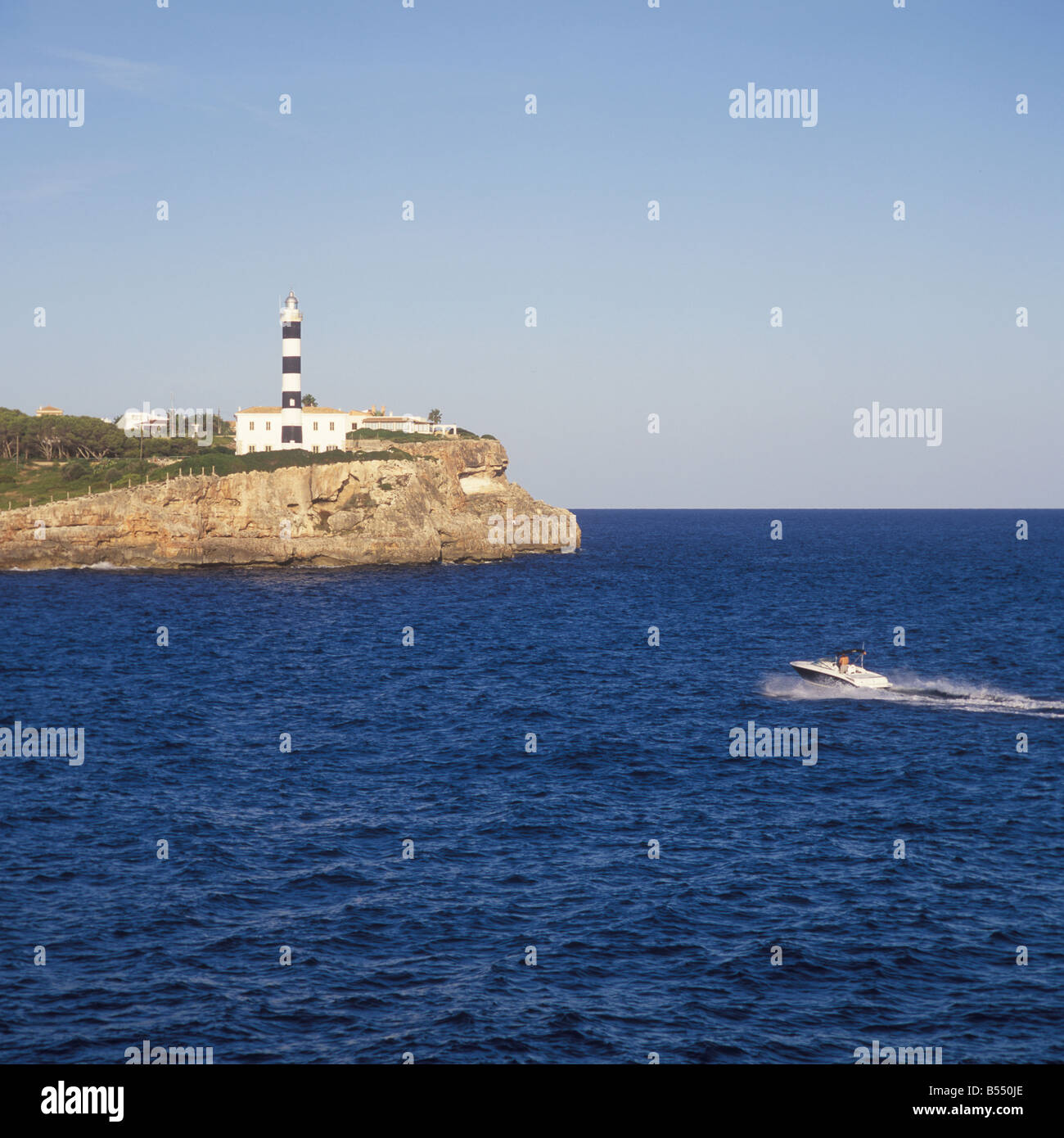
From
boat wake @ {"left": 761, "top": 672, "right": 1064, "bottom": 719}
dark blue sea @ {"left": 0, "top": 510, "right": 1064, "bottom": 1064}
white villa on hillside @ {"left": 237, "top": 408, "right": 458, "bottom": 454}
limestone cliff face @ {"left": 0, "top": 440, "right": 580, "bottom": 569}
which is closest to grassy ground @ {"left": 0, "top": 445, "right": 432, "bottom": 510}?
limestone cliff face @ {"left": 0, "top": 440, "right": 580, "bottom": 569}

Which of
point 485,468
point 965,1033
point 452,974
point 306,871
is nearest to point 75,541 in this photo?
point 485,468

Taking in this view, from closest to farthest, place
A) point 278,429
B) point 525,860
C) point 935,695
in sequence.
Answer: point 525,860, point 935,695, point 278,429

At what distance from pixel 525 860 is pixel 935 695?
108ft

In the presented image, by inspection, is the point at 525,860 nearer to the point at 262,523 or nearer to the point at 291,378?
Result: the point at 262,523

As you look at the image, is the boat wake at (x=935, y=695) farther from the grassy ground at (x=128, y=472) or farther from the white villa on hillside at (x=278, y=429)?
the white villa on hillside at (x=278, y=429)

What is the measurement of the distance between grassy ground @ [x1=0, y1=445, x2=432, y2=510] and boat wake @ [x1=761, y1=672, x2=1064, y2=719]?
88278 mm

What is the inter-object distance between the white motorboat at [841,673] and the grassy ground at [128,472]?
8650 centimetres

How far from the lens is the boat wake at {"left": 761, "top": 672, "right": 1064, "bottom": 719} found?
5466 cm

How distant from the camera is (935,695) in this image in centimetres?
5775

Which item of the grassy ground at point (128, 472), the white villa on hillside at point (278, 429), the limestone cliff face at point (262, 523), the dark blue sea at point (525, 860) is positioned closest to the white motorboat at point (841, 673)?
the dark blue sea at point (525, 860)

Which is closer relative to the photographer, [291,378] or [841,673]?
[841,673]

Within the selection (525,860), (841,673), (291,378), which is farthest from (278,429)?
(525,860)

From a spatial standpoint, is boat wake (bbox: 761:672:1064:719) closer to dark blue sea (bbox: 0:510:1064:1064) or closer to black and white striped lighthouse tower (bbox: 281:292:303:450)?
dark blue sea (bbox: 0:510:1064:1064)

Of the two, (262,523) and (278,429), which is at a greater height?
(278,429)
